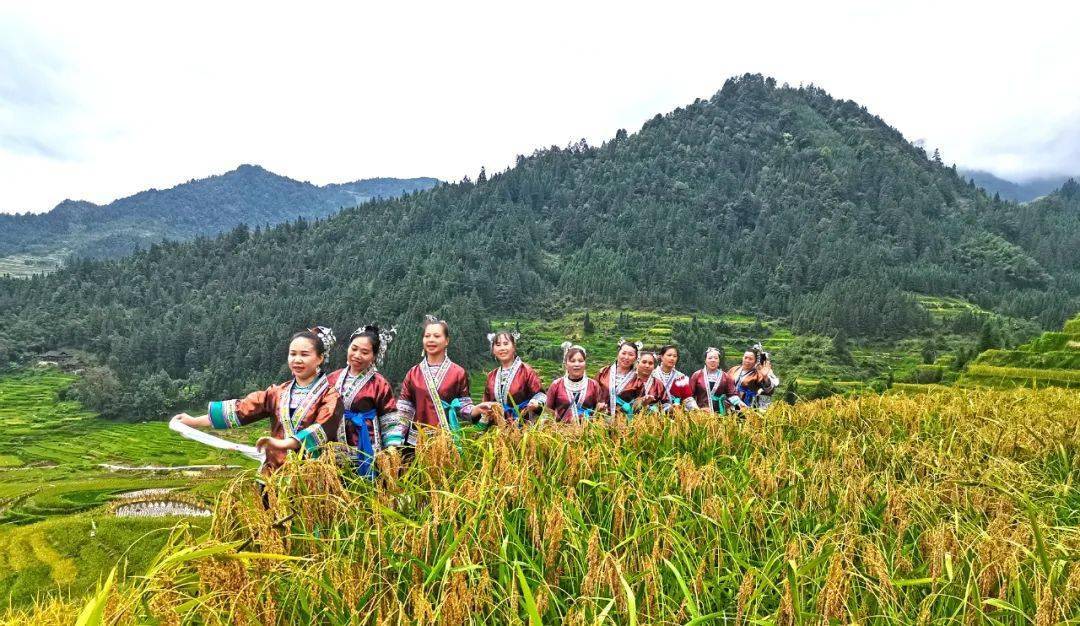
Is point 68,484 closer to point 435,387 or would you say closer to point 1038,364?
point 435,387

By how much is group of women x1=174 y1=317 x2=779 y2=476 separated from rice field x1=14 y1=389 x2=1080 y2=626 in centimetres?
52

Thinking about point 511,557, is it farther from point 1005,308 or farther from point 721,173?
point 721,173

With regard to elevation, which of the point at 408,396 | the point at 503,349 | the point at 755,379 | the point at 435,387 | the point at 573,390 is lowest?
the point at 755,379

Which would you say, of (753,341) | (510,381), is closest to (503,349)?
(510,381)

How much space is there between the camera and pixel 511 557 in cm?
251

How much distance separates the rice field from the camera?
214cm

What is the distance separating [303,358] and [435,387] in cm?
163

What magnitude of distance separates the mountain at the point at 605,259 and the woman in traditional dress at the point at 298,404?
6296 cm

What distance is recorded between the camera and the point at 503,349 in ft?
21.1

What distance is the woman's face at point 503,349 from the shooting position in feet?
21.1

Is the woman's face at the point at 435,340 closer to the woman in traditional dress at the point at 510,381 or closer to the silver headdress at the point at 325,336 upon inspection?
the woman in traditional dress at the point at 510,381

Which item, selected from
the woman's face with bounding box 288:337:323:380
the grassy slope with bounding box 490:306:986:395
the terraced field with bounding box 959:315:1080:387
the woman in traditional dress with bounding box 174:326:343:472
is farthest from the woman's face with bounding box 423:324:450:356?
the grassy slope with bounding box 490:306:986:395

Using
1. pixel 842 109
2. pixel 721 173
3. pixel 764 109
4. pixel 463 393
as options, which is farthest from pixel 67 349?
pixel 842 109

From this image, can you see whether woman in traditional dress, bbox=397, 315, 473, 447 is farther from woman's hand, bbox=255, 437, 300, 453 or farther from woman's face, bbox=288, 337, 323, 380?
woman's hand, bbox=255, 437, 300, 453
